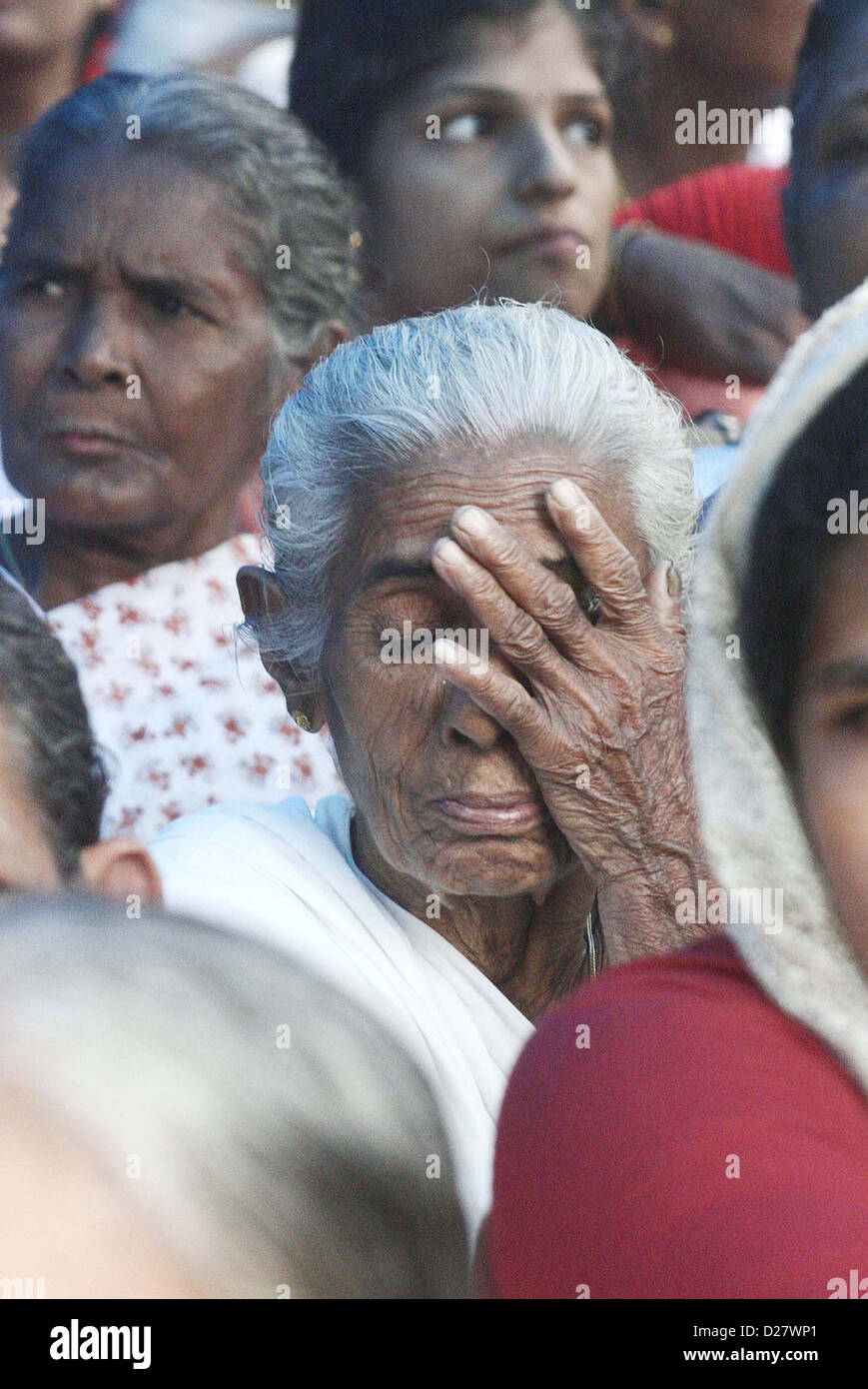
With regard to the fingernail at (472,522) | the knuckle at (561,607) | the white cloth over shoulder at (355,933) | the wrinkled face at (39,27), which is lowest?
the white cloth over shoulder at (355,933)

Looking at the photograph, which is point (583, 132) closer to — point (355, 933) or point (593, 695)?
point (593, 695)

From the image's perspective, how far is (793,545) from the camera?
151cm

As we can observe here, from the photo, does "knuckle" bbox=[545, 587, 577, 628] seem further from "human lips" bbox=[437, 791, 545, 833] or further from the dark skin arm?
the dark skin arm

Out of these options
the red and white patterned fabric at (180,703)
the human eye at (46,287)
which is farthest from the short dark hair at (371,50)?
the red and white patterned fabric at (180,703)

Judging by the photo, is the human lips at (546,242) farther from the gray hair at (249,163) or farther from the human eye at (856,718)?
the human eye at (856,718)

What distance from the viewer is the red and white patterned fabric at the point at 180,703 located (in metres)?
3.34

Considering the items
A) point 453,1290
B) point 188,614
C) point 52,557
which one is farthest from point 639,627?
point 453,1290

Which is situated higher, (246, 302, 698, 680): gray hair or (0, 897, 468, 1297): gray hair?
(246, 302, 698, 680): gray hair

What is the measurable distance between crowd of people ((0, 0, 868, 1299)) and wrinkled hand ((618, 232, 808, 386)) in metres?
0.01

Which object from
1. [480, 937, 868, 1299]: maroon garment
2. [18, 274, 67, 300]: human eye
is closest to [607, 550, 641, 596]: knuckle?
[480, 937, 868, 1299]: maroon garment

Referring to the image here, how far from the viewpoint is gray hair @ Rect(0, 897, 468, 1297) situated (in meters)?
0.78

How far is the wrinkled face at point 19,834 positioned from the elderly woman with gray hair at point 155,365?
120 centimetres

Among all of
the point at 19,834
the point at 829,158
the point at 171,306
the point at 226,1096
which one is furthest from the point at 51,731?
the point at 829,158

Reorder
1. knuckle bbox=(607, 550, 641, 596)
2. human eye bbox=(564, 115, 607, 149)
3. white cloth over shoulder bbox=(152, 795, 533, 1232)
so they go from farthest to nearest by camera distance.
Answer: human eye bbox=(564, 115, 607, 149), knuckle bbox=(607, 550, 641, 596), white cloth over shoulder bbox=(152, 795, 533, 1232)
